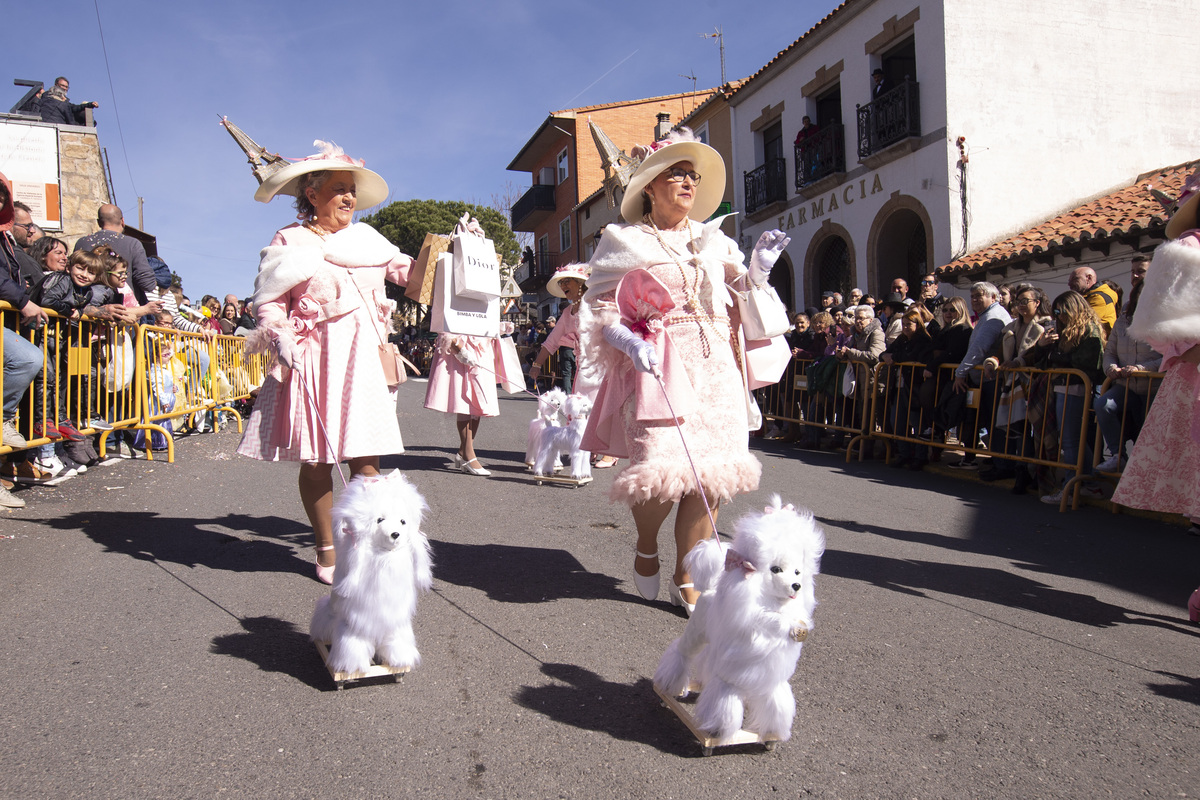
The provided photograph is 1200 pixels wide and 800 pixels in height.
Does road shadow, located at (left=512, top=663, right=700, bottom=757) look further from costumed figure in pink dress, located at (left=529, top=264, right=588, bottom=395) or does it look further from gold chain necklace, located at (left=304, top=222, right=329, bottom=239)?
costumed figure in pink dress, located at (left=529, top=264, right=588, bottom=395)

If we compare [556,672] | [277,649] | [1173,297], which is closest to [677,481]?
[556,672]

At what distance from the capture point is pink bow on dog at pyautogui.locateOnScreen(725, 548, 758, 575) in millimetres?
2354

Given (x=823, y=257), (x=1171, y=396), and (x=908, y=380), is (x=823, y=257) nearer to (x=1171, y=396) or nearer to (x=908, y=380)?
(x=908, y=380)

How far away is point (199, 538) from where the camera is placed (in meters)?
4.94

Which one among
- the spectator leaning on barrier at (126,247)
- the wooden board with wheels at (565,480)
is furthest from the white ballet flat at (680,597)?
the spectator leaning on barrier at (126,247)

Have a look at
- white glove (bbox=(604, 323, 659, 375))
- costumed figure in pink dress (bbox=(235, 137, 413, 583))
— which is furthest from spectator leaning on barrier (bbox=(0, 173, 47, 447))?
white glove (bbox=(604, 323, 659, 375))

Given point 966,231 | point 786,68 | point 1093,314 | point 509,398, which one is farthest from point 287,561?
point 786,68

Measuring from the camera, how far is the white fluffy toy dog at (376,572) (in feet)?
9.01

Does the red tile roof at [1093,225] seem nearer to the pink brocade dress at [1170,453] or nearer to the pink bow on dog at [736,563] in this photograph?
the pink brocade dress at [1170,453]

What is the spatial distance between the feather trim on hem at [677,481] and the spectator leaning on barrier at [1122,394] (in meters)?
4.25

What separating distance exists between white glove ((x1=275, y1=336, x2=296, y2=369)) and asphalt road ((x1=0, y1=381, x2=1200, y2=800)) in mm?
1134

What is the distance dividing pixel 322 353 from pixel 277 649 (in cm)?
139

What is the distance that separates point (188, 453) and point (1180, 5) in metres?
19.9

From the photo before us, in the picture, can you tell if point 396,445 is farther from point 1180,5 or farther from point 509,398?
point 1180,5
